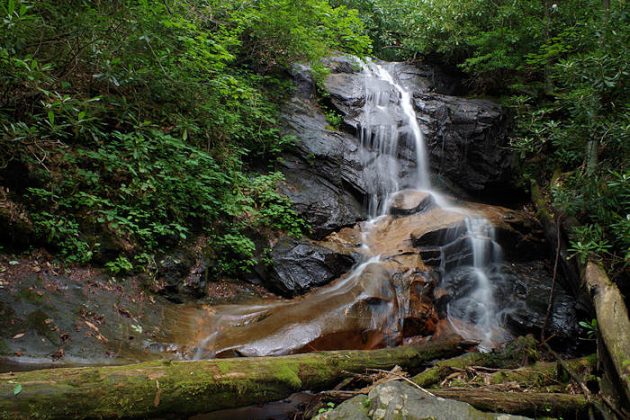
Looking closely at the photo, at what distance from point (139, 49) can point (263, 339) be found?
4.20m

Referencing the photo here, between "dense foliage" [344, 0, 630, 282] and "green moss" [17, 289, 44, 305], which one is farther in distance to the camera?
"dense foliage" [344, 0, 630, 282]

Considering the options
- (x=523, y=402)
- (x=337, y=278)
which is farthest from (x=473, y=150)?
(x=523, y=402)

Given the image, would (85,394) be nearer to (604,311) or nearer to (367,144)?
(604,311)

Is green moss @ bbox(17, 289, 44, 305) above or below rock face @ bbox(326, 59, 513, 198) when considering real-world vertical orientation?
below

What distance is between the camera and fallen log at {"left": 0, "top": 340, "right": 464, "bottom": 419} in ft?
7.33

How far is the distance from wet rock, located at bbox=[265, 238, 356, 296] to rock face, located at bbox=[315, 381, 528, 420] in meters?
3.72

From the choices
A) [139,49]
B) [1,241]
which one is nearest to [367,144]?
[139,49]

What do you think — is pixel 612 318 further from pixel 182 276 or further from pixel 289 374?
pixel 182 276

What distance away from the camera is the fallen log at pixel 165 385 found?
7.33 feet

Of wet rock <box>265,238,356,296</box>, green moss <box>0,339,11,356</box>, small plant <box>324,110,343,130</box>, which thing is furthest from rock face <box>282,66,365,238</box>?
green moss <box>0,339,11,356</box>

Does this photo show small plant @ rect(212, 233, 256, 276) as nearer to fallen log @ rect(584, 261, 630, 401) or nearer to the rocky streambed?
the rocky streambed

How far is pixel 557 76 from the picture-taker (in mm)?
6898

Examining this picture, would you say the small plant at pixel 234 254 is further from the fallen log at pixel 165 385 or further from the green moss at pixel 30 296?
the fallen log at pixel 165 385

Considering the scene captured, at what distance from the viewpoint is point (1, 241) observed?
4.17 m
